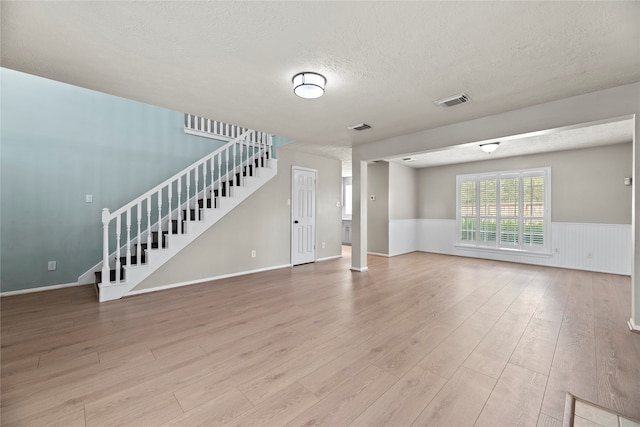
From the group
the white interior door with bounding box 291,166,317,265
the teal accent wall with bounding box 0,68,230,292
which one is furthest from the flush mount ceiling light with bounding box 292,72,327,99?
the teal accent wall with bounding box 0,68,230,292

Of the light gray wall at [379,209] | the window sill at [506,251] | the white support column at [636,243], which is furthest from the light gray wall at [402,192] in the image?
the white support column at [636,243]

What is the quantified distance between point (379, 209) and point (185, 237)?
16.2ft

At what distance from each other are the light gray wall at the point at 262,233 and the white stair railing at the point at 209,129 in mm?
895

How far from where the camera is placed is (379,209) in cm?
738

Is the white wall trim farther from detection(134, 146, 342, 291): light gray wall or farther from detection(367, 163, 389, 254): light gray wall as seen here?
detection(367, 163, 389, 254): light gray wall

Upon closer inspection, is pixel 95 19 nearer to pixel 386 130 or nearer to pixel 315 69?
pixel 315 69

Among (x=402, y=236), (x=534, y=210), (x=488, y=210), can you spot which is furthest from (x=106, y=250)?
(x=534, y=210)

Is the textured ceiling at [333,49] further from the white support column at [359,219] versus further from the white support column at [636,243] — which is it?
the white support column at [359,219]

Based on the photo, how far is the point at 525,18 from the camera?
1.89m

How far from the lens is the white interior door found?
5992 millimetres

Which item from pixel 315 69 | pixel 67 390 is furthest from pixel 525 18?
pixel 67 390

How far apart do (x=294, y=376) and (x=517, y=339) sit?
2.14 meters

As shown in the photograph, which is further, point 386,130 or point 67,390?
point 386,130

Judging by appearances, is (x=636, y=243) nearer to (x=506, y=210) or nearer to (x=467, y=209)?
(x=506, y=210)
